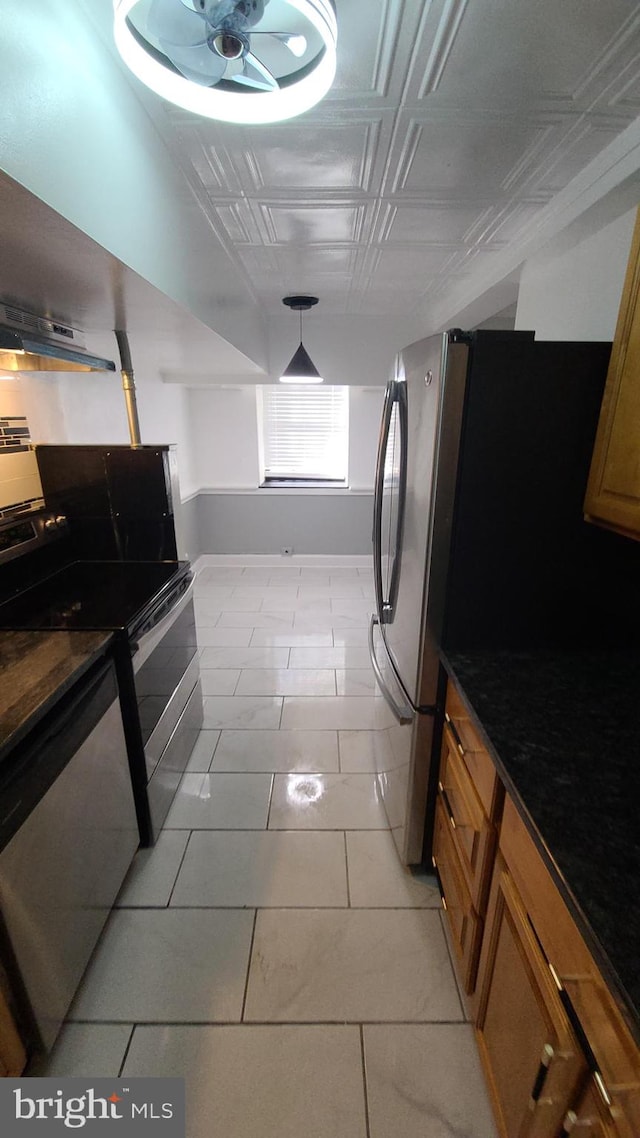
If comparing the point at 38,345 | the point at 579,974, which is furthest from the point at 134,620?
the point at 579,974

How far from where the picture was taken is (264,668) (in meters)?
3.12

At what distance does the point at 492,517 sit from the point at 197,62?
3.81 ft

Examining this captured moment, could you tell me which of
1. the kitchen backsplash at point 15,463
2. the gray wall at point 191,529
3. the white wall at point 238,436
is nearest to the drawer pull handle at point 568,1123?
the kitchen backsplash at point 15,463

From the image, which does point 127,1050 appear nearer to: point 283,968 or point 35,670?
point 283,968

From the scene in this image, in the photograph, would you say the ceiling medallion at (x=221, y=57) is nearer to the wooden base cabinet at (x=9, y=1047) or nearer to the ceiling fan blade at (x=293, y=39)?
the ceiling fan blade at (x=293, y=39)

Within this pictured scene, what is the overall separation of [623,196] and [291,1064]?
2.59 meters

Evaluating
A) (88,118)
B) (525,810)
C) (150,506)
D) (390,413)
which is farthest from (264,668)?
(88,118)

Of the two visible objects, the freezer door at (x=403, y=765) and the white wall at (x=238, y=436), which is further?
the white wall at (x=238, y=436)

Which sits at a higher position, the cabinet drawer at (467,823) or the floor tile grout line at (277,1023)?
the cabinet drawer at (467,823)

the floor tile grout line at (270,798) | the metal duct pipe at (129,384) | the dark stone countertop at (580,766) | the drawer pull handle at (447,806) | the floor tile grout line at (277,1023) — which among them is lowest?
the floor tile grout line at (277,1023)

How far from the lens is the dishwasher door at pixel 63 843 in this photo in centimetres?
106

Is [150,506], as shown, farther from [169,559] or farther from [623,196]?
[623,196]

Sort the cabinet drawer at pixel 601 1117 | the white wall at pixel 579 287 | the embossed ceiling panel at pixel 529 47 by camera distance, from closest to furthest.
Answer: the cabinet drawer at pixel 601 1117
the embossed ceiling panel at pixel 529 47
the white wall at pixel 579 287

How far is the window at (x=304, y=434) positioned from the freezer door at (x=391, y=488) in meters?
3.19
